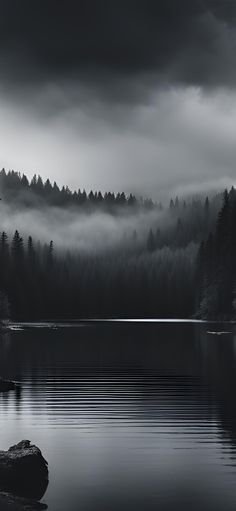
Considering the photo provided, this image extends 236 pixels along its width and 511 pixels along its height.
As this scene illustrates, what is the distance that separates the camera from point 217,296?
585 ft

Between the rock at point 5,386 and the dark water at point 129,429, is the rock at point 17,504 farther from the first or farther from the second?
the rock at point 5,386

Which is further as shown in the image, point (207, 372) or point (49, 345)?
point (49, 345)

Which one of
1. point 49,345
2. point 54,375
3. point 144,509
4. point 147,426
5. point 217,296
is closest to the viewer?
point 144,509

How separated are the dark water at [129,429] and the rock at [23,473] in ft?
1.41

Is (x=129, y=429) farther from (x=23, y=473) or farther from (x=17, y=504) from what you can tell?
(x=17, y=504)

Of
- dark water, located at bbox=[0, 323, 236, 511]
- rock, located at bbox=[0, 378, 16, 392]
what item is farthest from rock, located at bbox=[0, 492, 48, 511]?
rock, located at bbox=[0, 378, 16, 392]

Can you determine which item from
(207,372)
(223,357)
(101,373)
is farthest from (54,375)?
(223,357)

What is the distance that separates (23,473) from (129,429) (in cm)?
1142

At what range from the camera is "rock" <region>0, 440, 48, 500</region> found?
23.0 m

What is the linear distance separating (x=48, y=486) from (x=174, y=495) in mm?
4071

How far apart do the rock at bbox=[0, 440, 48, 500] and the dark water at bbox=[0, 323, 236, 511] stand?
43cm

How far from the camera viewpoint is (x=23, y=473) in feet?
76.5

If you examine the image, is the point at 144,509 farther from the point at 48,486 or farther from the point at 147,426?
the point at 147,426

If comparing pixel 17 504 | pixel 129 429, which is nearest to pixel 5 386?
pixel 129 429
